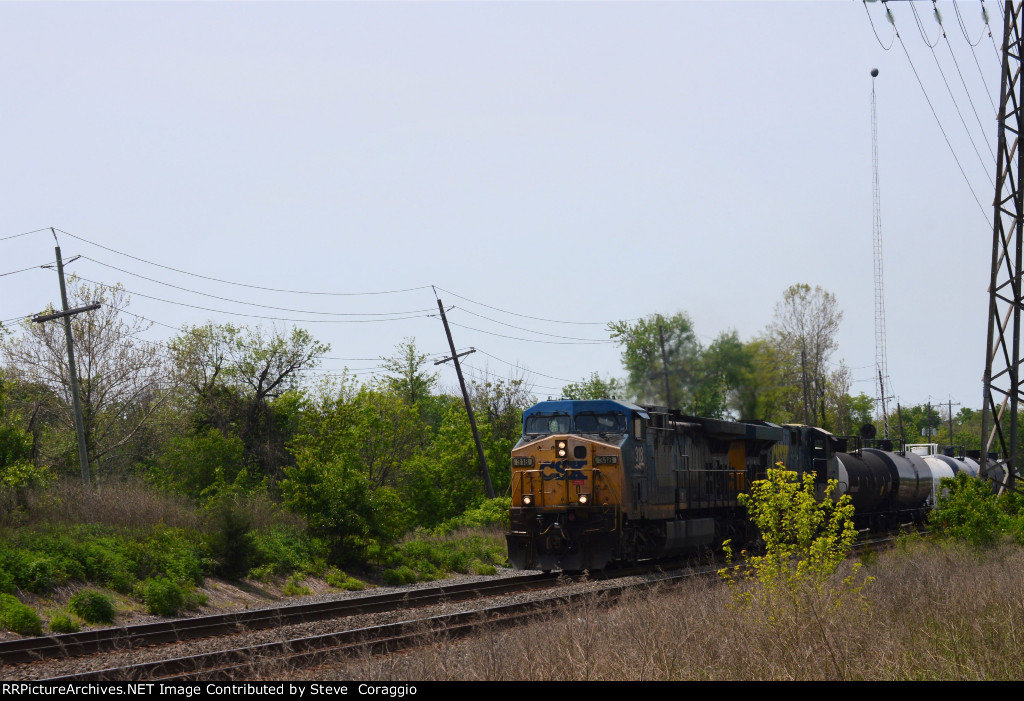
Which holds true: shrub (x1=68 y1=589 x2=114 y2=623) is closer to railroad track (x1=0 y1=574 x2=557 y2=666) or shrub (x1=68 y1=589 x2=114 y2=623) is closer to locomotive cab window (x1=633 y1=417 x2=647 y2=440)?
railroad track (x1=0 y1=574 x2=557 y2=666)

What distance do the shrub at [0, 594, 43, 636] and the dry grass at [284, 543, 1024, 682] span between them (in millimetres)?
6414

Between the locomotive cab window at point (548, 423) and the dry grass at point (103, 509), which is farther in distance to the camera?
the dry grass at point (103, 509)

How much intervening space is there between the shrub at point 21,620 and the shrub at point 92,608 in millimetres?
947

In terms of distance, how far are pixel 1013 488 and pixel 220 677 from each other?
20401mm

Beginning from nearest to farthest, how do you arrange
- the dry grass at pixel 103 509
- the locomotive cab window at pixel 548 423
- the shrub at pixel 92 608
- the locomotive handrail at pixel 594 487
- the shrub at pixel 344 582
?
the shrub at pixel 92 608, the locomotive handrail at pixel 594 487, the locomotive cab window at pixel 548 423, the shrub at pixel 344 582, the dry grass at pixel 103 509

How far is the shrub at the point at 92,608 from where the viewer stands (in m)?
14.7

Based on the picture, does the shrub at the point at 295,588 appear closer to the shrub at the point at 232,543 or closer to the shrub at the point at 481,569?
the shrub at the point at 232,543

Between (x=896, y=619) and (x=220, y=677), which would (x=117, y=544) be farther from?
(x=896, y=619)

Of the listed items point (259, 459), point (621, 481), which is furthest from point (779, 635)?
point (259, 459)

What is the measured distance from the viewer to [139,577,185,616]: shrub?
1562 cm

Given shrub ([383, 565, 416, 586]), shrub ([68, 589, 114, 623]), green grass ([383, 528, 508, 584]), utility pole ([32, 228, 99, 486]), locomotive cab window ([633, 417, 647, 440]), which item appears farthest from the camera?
utility pole ([32, 228, 99, 486])

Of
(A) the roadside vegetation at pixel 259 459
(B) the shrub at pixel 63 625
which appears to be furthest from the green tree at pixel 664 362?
(B) the shrub at pixel 63 625

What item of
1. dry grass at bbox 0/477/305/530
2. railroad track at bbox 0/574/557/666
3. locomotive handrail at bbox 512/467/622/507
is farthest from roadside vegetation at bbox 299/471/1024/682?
dry grass at bbox 0/477/305/530
